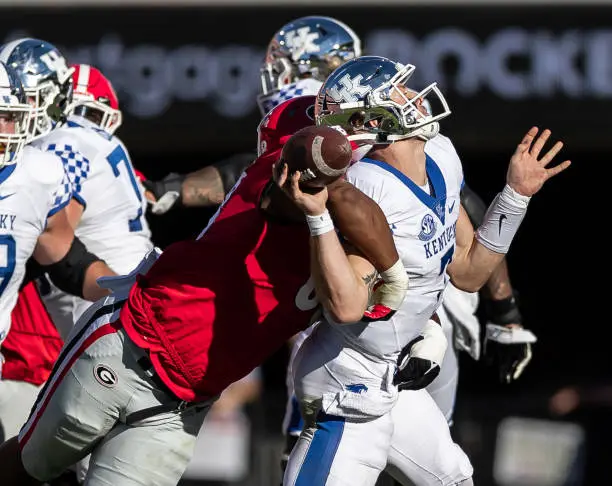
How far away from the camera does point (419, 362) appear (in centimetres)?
395

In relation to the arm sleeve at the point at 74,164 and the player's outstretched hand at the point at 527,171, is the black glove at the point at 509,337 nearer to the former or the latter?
the player's outstretched hand at the point at 527,171

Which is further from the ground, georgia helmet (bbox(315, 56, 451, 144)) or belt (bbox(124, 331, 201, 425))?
georgia helmet (bbox(315, 56, 451, 144))

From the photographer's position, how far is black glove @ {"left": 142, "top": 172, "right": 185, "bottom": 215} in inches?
214

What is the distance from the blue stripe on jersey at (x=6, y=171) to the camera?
13.8 ft

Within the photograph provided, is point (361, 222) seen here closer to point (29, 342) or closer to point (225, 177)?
point (225, 177)

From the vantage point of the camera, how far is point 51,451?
12.4 feet

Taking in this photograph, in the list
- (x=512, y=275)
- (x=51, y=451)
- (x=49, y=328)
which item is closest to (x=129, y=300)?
(x=51, y=451)

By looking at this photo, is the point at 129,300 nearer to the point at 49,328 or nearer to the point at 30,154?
the point at 30,154

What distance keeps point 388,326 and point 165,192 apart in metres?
1.89

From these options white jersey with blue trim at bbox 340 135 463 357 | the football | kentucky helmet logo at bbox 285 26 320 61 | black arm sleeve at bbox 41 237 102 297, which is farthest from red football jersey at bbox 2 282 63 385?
the football

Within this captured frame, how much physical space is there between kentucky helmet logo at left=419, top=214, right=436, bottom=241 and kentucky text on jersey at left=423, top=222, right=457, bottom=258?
0.02 metres

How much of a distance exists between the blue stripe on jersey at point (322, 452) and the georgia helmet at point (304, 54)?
1781 mm

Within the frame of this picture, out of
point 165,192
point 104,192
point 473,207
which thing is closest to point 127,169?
point 104,192

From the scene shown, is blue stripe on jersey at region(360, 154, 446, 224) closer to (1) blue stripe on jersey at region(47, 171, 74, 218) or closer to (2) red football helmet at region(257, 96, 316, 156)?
(2) red football helmet at region(257, 96, 316, 156)
